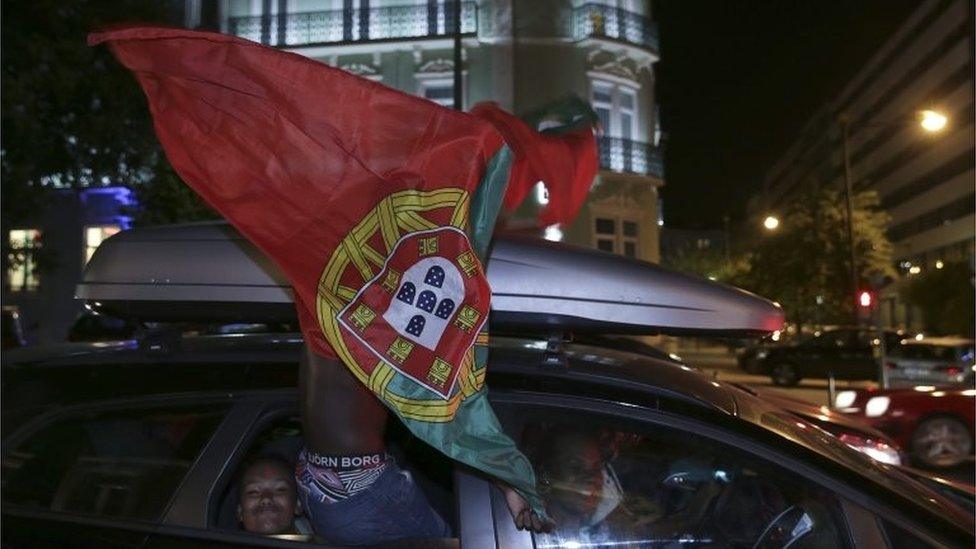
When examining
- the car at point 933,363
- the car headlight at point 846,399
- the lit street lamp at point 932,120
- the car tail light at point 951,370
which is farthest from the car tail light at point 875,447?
the lit street lamp at point 932,120

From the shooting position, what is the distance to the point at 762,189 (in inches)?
4867

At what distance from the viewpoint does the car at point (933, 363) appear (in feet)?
55.0

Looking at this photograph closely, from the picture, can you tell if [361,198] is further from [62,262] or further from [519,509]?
[62,262]

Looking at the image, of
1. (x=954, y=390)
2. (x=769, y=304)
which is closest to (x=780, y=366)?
(x=954, y=390)

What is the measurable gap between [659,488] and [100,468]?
166 centimetres

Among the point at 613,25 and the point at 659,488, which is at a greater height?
the point at 613,25

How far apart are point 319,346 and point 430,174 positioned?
51 cm

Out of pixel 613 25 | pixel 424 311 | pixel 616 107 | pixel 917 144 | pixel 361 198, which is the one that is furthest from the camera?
pixel 917 144

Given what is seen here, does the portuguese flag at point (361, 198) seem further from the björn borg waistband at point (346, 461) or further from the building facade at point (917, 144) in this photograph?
the building facade at point (917, 144)

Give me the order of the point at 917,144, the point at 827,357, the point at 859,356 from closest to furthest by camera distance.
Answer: the point at 859,356
the point at 827,357
the point at 917,144

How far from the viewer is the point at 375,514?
235 cm

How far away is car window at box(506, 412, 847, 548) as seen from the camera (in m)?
2.27

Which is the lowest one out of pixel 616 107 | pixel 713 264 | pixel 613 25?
pixel 713 264

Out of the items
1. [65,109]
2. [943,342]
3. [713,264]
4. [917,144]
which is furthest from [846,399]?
[917,144]
